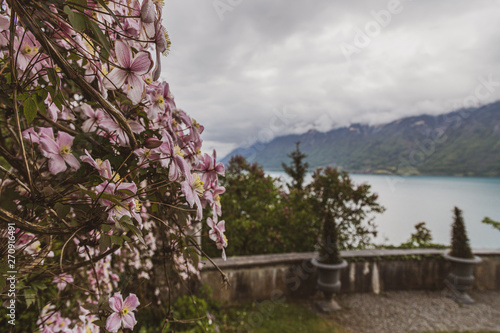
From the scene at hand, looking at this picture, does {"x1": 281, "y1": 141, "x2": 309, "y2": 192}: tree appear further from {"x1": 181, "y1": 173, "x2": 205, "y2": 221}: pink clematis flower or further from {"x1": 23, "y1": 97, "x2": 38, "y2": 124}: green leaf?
{"x1": 23, "y1": 97, "x2": 38, "y2": 124}: green leaf

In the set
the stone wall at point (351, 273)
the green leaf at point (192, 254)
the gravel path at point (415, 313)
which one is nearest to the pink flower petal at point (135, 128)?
the green leaf at point (192, 254)

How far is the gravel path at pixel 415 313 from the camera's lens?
353cm

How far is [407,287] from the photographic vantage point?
468 cm

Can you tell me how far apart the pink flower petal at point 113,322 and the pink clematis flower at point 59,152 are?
393 mm

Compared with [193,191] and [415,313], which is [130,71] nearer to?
[193,191]

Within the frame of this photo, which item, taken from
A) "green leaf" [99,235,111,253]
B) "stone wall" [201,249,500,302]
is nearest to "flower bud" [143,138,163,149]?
"green leaf" [99,235,111,253]

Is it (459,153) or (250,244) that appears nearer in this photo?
(250,244)

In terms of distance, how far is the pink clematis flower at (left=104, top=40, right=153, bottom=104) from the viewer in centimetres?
58

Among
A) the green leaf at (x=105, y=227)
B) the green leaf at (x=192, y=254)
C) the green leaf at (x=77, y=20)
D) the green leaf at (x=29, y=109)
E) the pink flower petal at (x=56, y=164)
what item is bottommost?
the green leaf at (x=192, y=254)

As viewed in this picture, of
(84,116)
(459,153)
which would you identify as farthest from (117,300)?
(459,153)

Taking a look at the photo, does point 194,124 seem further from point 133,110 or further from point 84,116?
point 84,116

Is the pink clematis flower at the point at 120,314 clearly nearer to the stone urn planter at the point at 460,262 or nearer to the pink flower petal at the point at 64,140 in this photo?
the pink flower petal at the point at 64,140

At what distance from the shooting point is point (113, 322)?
68 centimetres

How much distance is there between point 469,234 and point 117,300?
574 centimetres
